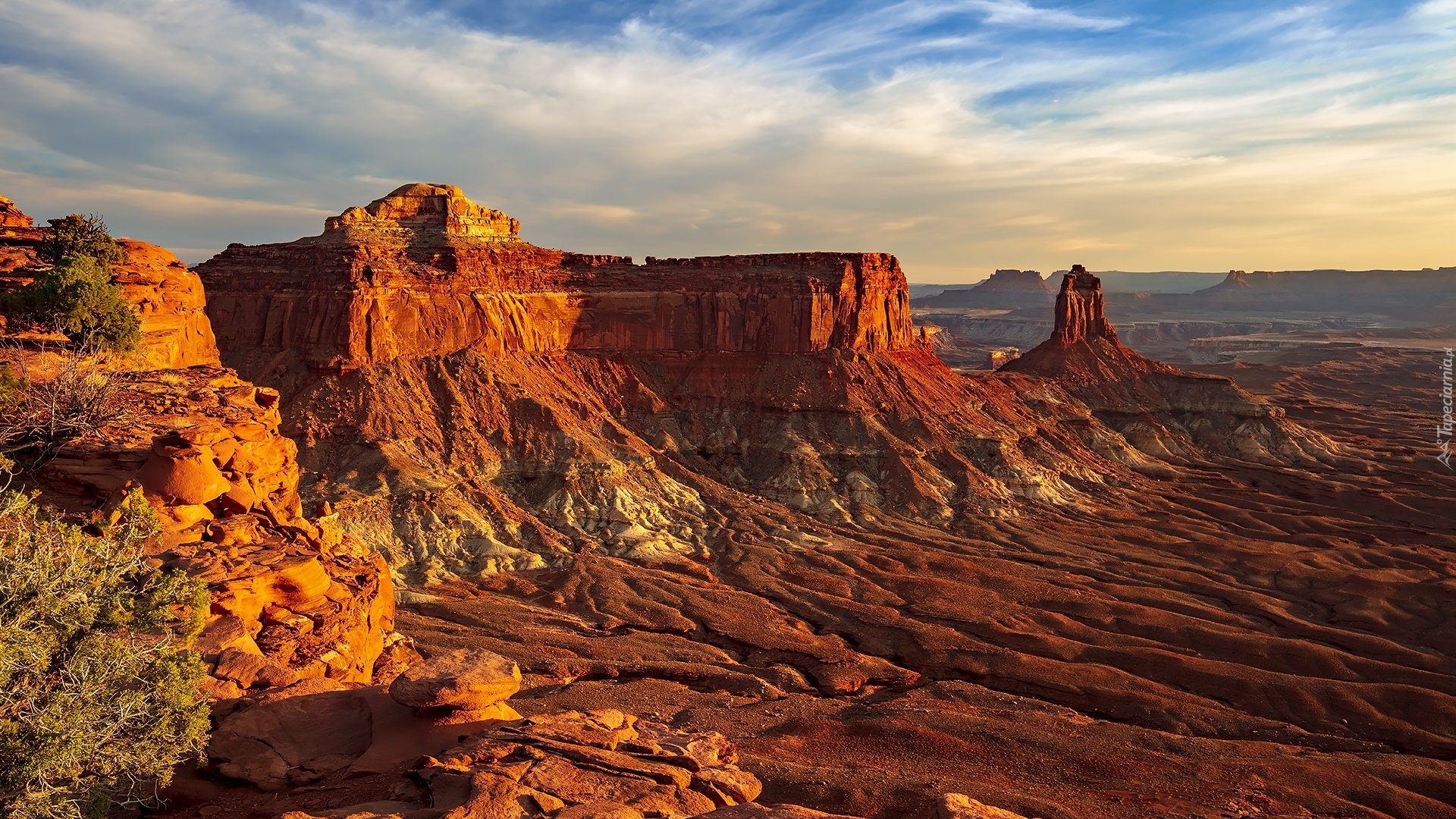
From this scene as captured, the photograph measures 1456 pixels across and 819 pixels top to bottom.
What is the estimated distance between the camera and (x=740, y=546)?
56781mm

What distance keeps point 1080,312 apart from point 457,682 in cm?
9438

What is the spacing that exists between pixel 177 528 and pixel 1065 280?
95.7m

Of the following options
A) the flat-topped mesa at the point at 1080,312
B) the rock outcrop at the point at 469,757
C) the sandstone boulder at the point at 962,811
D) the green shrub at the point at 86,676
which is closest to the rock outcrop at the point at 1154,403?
the flat-topped mesa at the point at 1080,312

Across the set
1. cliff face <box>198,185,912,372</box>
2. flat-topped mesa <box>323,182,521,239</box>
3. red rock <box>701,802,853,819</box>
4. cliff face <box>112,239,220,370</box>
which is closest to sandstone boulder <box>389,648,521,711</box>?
red rock <box>701,802,853,819</box>

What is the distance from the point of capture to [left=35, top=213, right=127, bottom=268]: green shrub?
3272 cm

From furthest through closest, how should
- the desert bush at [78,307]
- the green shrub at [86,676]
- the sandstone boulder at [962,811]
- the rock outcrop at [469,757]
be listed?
the desert bush at [78,307] < the sandstone boulder at [962,811] < the rock outcrop at [469,757] < the green shrub at [86,676]

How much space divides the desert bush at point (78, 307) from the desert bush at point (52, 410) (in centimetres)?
429

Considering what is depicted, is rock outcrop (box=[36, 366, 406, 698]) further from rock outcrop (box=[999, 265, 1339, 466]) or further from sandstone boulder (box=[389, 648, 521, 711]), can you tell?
rock outcrop (box=[999, 265, 1339, 466])

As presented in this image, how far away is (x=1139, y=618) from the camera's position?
45.6 m

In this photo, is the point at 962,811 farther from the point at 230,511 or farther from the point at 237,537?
the point at 230,511

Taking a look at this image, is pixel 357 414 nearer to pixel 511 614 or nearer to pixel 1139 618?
pixel 511 614

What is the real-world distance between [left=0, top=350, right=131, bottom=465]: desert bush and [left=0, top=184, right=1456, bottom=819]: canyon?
727 millimetres

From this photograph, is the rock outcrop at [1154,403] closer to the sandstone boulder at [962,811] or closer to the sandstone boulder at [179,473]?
the sandstone boulder at [962,811]

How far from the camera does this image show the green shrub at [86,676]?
44.0ft
